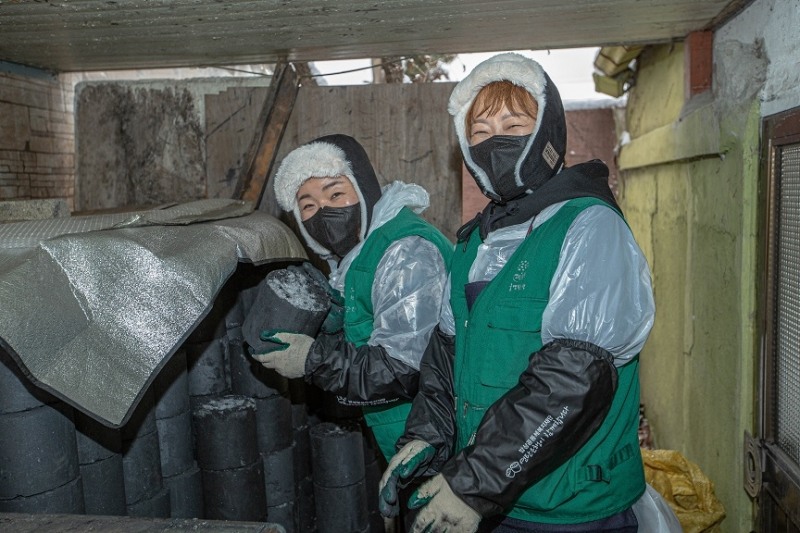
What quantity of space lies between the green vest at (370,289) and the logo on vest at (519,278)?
2.36 ft

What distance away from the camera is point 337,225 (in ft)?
10.5

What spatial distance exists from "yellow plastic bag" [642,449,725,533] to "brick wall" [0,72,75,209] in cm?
405

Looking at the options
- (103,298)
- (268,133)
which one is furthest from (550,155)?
(268,133)

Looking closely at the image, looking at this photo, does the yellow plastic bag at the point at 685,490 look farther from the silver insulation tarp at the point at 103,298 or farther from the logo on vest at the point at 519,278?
the silver insulation tarp at the point at 103,298

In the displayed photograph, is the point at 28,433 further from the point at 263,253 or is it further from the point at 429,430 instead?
the point at 429,430

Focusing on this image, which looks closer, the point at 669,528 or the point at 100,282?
the point at 669,528

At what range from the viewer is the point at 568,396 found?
1.99 m

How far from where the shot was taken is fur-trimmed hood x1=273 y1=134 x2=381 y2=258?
3219 mm

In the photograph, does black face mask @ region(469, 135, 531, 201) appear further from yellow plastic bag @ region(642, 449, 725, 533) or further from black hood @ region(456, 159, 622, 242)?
yellow plastic bag @ region(642, 449, 725, 533)

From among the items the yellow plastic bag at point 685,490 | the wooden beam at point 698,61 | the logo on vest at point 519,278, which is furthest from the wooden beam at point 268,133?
the yellow plastic bag at point 685,490

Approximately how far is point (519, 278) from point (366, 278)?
90cm

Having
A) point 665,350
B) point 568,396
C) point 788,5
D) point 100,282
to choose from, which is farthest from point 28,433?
point 665,350

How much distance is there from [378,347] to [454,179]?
1995mm

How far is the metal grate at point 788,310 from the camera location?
284 cm
